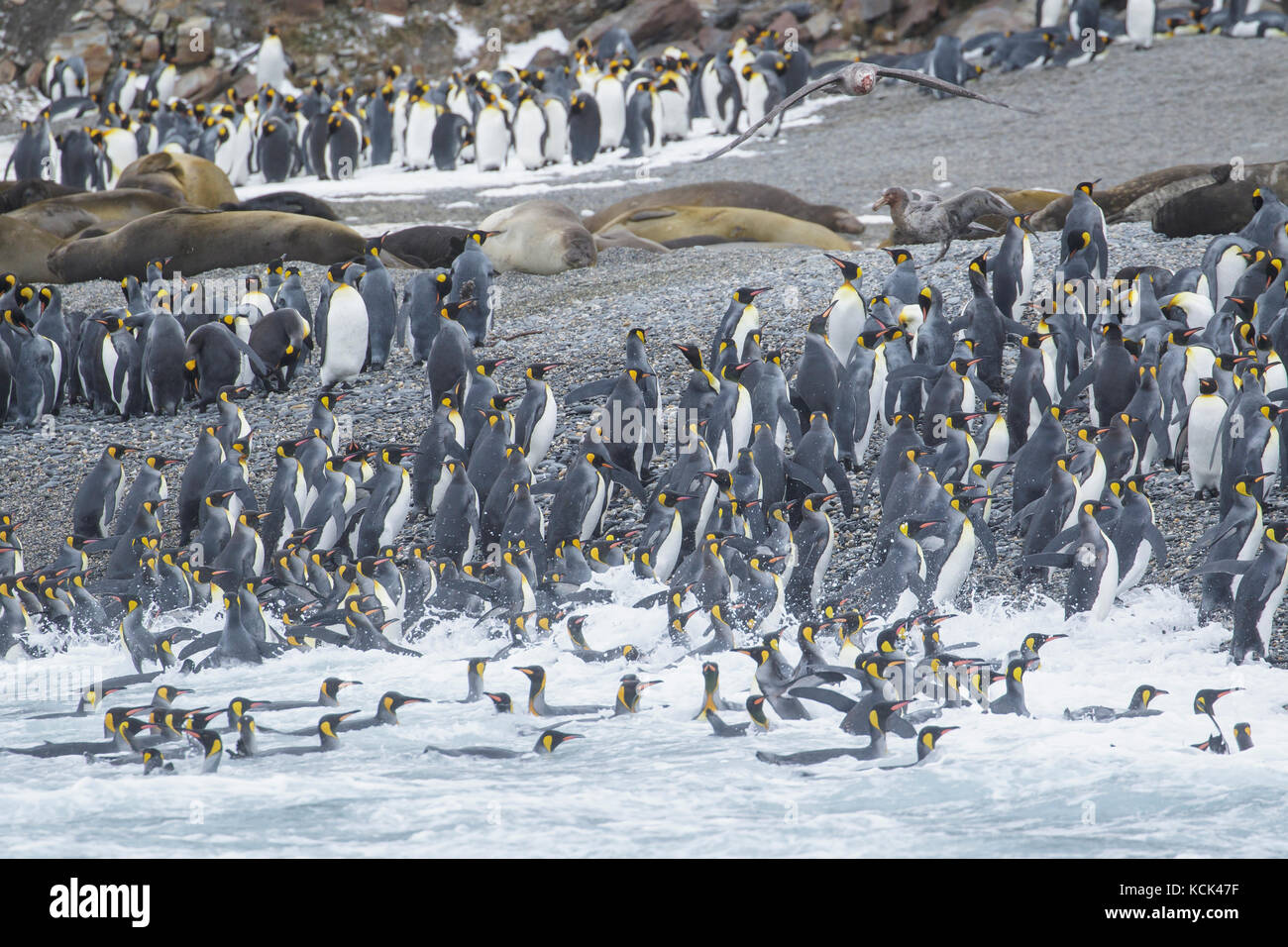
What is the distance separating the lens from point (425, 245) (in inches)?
487

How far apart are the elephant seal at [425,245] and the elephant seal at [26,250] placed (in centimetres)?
295

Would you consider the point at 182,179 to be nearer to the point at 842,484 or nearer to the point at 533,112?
the point at 533,112

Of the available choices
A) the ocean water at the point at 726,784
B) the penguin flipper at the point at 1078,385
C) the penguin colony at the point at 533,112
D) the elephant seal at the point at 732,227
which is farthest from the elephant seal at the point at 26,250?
the penguin flipper at the point at 1078,385

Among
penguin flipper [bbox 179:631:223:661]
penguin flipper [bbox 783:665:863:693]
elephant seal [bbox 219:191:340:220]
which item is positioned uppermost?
elephant seal [bbox 219:191:340:220]

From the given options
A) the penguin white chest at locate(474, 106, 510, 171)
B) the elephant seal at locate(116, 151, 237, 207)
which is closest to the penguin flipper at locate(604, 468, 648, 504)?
the elephant seal at locate(116, 151, 237, 207)

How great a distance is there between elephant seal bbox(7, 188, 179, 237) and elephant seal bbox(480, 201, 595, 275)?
400cm

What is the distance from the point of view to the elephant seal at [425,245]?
1223 centimetres

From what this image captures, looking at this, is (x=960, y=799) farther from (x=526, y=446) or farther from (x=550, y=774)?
(x=526, y=446)

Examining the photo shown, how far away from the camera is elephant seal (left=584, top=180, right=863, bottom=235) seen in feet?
45.4

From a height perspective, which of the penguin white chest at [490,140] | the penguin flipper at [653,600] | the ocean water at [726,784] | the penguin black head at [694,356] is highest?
the penguin white chest at [490,140]

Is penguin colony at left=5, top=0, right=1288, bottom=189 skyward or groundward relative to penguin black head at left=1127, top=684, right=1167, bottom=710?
skyward

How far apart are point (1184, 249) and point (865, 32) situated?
541 inches

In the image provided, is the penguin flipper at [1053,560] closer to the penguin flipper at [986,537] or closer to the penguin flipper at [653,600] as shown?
the penguin flipper at [986,537]

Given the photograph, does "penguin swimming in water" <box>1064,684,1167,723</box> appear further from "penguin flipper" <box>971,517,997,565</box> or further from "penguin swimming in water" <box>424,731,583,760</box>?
"penguin swimming in water" <box>424,731,583,760</box>
